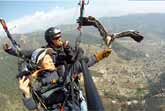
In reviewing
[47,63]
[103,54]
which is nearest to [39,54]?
[47,63]

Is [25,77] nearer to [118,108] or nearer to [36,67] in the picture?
[36,67]

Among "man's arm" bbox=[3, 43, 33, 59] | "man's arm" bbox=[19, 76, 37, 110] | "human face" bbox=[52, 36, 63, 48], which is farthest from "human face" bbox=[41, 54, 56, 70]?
"man's arm" bbox=[19, 76, 37, 110]

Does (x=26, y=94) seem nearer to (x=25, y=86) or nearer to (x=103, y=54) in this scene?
(x=25, y=86)

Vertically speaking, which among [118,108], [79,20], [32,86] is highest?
[79,20]

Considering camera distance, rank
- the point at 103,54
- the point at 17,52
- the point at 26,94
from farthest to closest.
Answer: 1. the point at 17,52
2. the point at 103,54
3. the point at 26,94

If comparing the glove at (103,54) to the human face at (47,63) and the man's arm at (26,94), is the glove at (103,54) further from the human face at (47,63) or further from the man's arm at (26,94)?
the man's arm at (26,94)

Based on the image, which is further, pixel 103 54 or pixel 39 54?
pixel 103 54

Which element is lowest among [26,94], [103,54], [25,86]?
[26,94]

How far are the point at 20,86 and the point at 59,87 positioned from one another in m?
1.16

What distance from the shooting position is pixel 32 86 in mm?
7367

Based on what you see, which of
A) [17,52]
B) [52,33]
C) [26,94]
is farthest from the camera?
[17,52]

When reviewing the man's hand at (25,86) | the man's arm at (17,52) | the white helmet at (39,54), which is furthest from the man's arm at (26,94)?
the man's arm at (17,52)

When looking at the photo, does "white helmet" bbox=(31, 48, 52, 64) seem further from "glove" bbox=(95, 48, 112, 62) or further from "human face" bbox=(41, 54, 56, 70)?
"glove" bbox=(95, 48, 112, 62)


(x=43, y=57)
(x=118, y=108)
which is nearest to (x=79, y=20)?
(x=43, y=57)
